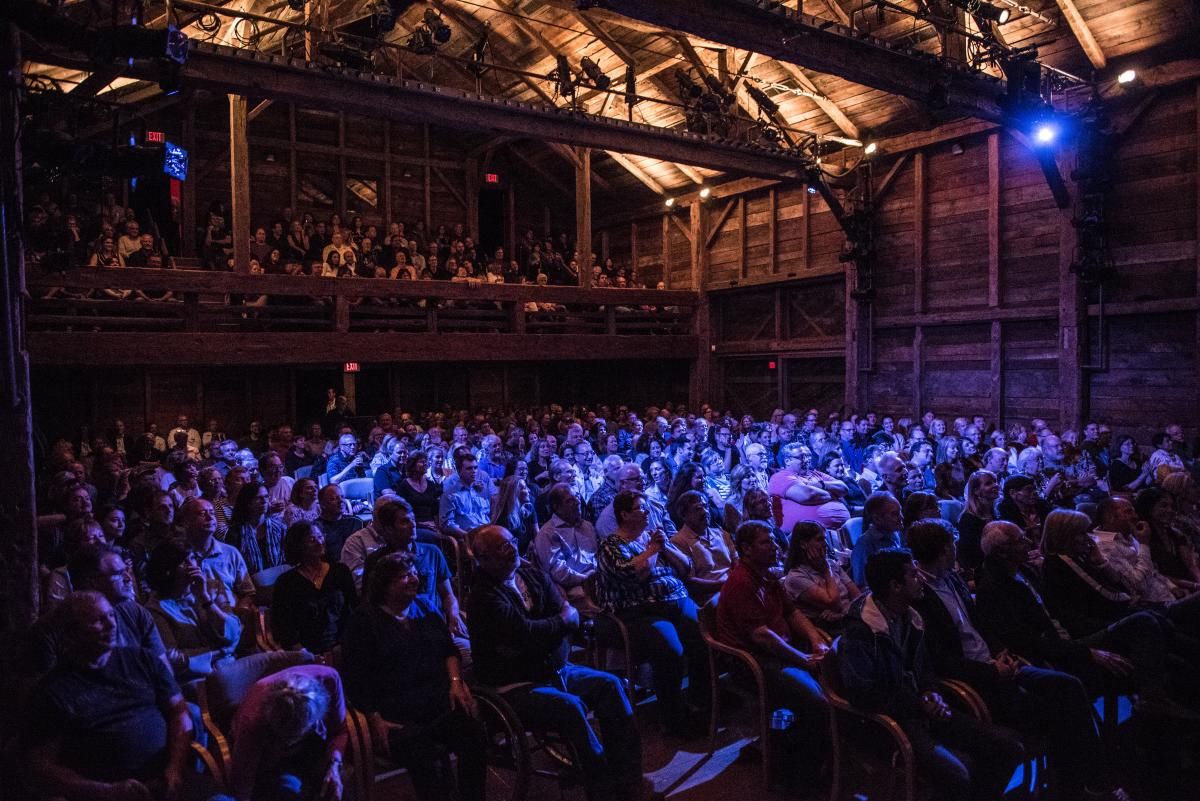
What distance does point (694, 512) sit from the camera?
184 inches

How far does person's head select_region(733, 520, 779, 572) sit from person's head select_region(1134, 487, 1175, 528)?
2.53 meters

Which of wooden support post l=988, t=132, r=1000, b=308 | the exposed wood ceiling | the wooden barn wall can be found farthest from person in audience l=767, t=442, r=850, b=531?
the wooden barn wall

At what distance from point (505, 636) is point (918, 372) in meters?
11.0

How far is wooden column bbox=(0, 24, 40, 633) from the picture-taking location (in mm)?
4434

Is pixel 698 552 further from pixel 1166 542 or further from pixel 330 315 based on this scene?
pixel 330 315

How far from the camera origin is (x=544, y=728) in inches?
131

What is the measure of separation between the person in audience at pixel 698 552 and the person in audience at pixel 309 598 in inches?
74.1

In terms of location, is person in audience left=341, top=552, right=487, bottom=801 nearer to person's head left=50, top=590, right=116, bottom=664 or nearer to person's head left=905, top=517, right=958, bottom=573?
person's head left=50, top=590, right=116, bottom=664

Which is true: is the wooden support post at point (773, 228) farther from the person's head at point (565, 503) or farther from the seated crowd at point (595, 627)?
the person's head at point (565, 503)

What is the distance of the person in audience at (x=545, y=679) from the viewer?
3299 millimetres

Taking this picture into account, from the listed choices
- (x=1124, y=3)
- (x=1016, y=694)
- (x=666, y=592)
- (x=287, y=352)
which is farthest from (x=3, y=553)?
(x=1124, y=3)

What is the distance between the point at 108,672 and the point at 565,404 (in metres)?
14.8

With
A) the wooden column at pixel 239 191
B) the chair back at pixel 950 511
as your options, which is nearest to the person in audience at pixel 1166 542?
the chair back at pixel 950 511

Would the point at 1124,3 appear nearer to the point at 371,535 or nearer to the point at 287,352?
the point at 371,535
